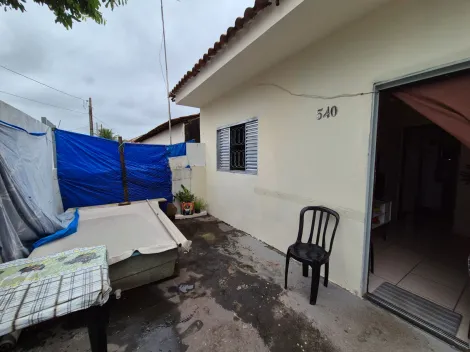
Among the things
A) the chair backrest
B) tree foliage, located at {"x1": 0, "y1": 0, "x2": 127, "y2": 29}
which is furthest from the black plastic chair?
tree foliage, located at {"x1": 0, "y1": 0, "x2": 127, "y2": 29}

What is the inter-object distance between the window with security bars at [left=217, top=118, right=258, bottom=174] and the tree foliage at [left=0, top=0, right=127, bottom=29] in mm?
2430

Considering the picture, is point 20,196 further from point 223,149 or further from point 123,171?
point 223,149

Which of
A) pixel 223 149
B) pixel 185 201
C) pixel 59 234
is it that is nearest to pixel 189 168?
pixel 185 201

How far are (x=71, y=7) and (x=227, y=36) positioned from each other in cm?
163

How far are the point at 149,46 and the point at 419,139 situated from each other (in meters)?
6.84

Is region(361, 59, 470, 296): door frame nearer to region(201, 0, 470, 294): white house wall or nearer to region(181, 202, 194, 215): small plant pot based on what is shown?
region(201, 0, 470, 294): white house wall

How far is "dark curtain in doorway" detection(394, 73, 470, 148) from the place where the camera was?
4.66 feet

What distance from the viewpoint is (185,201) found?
16.6ft

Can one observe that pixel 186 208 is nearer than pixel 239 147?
No

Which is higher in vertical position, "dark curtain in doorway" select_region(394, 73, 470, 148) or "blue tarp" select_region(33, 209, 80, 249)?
"dark curtain in doorway" select_region(394, 73, 470, 148)

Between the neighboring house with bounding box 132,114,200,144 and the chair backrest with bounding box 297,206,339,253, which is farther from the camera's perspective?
the neighboring house with bounding box 132,114,200,144

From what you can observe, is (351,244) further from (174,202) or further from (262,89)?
(174,202)

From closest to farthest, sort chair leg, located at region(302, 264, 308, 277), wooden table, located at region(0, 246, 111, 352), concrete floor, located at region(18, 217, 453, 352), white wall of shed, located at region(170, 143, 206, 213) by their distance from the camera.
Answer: wooden table, located at region(0, 246, 111, 352), concrete floor, located at region(18, 217, 453, 352), chair leg, located at region(302, 264, 308, 277), white wall of shed, located at region(170, 143, 206, 213)

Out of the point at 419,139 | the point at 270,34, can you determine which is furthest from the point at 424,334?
the point at 419,139
